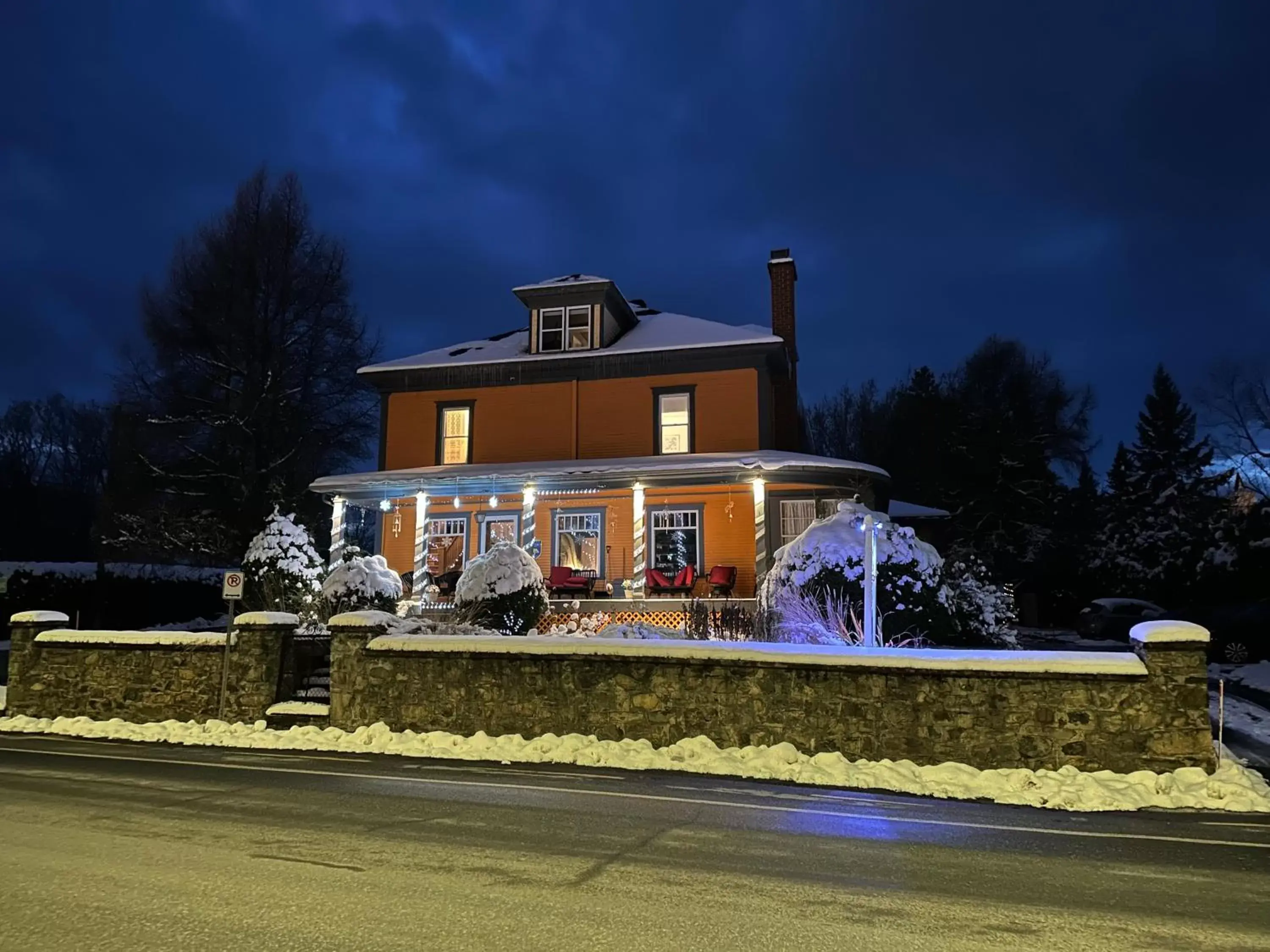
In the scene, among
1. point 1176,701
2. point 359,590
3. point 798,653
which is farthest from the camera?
point 359,590

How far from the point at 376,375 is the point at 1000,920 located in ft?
71.8

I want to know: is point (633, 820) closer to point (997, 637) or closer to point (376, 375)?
point (997, 637)

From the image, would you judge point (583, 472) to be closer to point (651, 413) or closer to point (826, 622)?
point (651, 413)

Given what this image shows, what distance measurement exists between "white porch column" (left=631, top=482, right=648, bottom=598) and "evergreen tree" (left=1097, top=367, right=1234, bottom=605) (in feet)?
56.0

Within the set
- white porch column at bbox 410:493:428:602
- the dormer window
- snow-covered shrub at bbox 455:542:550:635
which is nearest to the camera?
snow-covered shrub at bbox 455:542:550:635

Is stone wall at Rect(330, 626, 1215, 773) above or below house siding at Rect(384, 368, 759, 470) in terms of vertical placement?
below

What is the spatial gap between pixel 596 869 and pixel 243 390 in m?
27.6

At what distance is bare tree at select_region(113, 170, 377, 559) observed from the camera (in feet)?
92.0

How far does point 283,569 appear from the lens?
18.4 meters

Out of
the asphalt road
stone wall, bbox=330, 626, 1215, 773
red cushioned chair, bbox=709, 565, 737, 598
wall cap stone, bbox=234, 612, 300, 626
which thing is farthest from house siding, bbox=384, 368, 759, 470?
the asphalt road

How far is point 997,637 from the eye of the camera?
16125 mm

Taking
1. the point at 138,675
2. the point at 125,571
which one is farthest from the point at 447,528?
the point at 125,571

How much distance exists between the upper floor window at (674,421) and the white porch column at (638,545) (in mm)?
2041

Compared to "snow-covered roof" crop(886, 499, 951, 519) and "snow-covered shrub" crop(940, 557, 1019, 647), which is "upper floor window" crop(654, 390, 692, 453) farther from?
Result: "snow-covered shrub" crop(940, 557, 1019, 647)
